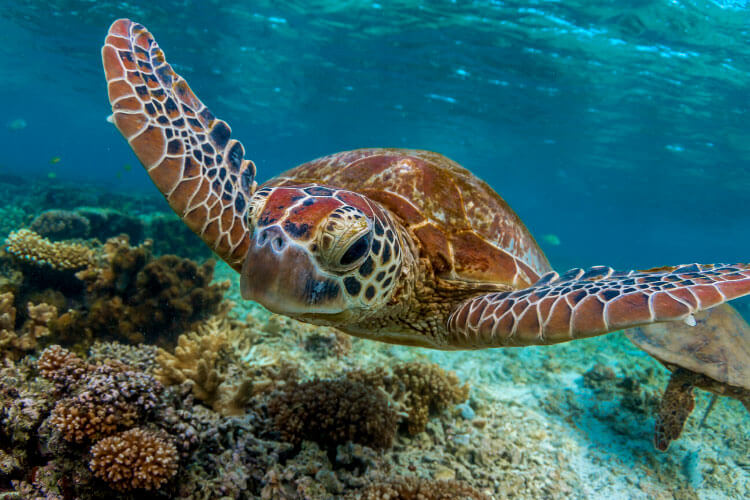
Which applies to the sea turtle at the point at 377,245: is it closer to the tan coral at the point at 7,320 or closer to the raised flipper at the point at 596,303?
the raised flipper at the point at 596,303

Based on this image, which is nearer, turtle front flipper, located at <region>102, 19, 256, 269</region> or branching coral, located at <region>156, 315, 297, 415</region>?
turtle front flipper, located at <region>102, 19, 256, 269</region>

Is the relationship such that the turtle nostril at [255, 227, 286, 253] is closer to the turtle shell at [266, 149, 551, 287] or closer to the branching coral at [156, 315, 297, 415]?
the turtle shell at [266, 149, 551, 287]

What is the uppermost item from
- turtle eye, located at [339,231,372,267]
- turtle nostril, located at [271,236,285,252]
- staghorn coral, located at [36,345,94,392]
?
turtle nostril, located at [271,236,285,252]

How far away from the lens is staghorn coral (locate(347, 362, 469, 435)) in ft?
9.67

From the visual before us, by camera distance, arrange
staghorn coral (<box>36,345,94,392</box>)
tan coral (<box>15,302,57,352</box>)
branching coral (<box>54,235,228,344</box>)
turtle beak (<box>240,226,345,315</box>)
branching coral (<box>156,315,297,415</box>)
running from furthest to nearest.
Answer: branching coral (<box>54,235,228,344</box>)
tan coral (<box>15,302,57,352</box>)
branching coral (<box>156,315,297,415</box>)
staghorn coral (<box>36,345,94,392</box>)
turtle beak (<box>240,226,345,315</box>)

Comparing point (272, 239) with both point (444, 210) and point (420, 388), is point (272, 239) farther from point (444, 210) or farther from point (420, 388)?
point (420, 388)

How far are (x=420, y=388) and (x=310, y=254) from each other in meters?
2.11

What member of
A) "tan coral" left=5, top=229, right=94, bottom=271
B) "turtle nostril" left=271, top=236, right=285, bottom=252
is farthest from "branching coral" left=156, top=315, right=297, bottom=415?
"tan coral" left=5, top=229, right=94, bottom=271

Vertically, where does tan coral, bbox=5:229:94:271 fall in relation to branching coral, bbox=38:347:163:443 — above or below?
below

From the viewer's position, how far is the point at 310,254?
1.41m

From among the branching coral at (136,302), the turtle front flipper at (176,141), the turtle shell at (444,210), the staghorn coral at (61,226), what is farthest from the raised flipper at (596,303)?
the staghorn coral at (61,226)

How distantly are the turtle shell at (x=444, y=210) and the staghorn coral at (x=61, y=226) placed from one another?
6961 millimetres

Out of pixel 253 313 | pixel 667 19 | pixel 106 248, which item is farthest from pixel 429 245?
pixel 667 19

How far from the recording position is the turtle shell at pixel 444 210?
7.71 ft
